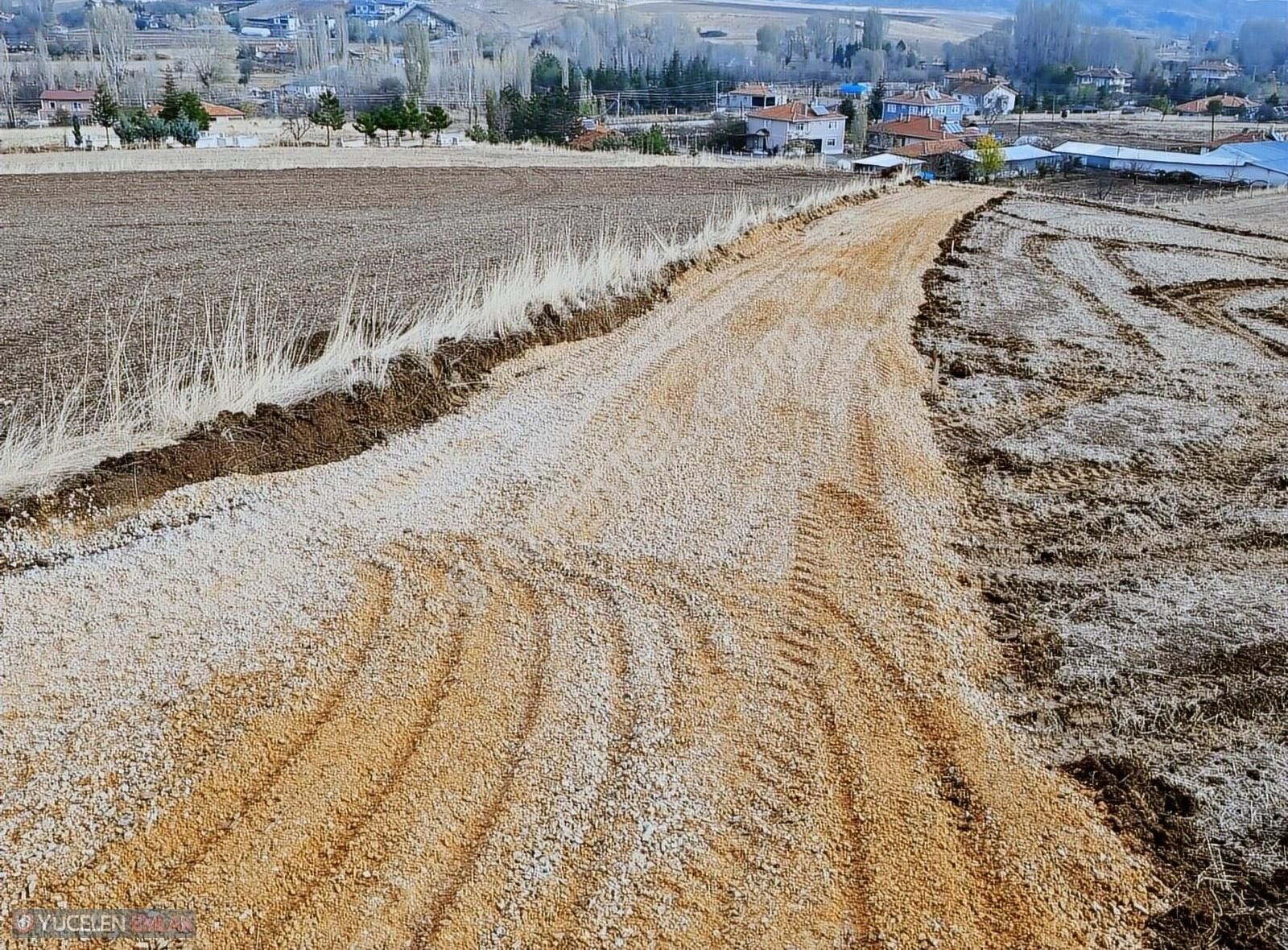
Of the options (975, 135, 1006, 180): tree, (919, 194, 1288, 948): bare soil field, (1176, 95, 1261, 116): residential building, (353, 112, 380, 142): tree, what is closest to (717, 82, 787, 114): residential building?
(975, 135, 1006, 180): tree

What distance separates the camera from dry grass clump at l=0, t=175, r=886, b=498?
534cm

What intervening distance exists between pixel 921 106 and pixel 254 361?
295ft

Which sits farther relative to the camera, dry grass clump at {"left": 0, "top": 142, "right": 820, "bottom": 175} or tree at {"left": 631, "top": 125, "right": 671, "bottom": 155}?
tree at {"left": 631, "top": 125, "right": 671, "bottom": 155}

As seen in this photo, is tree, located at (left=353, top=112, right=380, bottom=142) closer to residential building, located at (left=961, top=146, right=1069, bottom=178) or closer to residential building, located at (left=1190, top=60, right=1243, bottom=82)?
residential building, located at (left=961, top=146, right=1069, bottom=178)

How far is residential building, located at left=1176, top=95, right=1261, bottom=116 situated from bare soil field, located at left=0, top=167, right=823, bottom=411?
305 ft

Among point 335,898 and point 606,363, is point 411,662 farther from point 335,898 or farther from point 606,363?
point 606,363

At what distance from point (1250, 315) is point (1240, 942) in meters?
10.5

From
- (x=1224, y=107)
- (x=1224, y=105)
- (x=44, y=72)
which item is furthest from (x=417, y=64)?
(x=1224, y=105)

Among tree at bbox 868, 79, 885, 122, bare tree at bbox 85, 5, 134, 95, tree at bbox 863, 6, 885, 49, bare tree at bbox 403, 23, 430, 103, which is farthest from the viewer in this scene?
tree at bbox 863, 6, 885, 49

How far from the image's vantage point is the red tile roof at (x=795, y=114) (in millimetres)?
67981

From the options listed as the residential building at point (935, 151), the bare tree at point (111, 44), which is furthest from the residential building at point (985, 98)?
the bare tree at point (111, 44)

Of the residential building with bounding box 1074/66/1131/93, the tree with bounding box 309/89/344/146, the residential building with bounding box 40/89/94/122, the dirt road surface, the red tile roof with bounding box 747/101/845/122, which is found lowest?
the dirt road surface

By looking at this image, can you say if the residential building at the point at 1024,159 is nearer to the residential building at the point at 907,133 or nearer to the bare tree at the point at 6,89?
the residential building at the point at 907,133

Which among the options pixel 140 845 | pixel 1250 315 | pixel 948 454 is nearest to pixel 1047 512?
pixel 948 454
